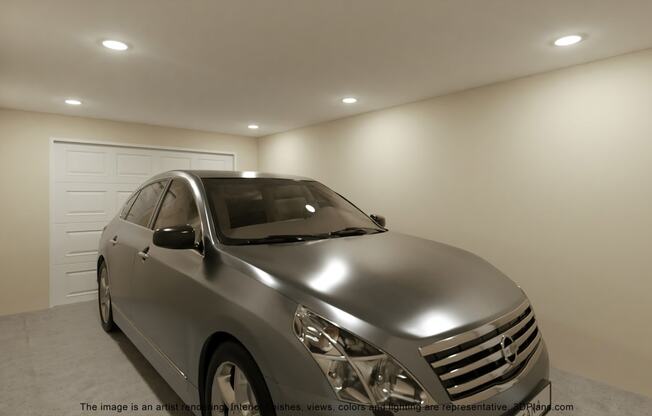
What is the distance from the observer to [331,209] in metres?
2.26

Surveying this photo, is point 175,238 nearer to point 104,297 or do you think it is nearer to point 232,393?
point 232,393

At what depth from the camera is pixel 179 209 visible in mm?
2127

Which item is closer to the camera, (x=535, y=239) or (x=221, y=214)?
(x=221, y=214)

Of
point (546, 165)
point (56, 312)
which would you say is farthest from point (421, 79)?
point (56, 312)

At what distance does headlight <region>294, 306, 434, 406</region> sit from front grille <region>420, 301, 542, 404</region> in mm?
100

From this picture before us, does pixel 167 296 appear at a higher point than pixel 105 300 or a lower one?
higher

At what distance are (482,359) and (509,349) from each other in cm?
15

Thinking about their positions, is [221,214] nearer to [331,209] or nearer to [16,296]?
[331,209]

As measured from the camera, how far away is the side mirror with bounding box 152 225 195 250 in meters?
1.69

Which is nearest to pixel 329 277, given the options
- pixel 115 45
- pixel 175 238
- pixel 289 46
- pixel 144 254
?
pixel 175 238

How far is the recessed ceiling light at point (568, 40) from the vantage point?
7.36 feet

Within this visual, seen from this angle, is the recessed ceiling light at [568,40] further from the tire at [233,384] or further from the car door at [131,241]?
the car door at [131,241]

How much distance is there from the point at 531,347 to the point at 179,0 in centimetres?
221

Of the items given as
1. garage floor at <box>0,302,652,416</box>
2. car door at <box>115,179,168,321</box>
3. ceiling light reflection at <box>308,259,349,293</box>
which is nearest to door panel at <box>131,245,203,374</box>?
car door at <box>115,179,168,321</box>
